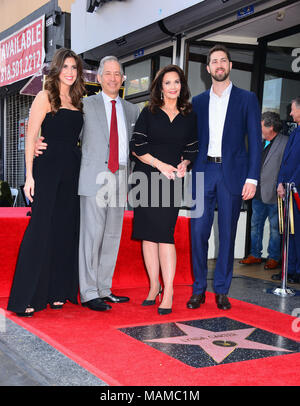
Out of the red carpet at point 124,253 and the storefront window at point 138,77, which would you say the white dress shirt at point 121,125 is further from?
the storefront window at point 138,77

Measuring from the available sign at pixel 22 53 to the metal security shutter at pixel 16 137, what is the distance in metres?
0.53

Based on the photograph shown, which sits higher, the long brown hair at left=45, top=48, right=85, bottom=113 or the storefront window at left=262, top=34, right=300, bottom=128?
the storefront window at left=262, top=34, right=300, bottom=128

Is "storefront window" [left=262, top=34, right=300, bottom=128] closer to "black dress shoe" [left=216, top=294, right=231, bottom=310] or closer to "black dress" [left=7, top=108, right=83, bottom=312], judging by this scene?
"black dress shoe" [left=216, top=294, right=231, bottom=310]

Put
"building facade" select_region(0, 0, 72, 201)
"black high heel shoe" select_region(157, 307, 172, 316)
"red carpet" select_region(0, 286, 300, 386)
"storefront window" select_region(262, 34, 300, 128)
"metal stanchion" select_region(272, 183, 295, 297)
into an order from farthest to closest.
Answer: "building facade" select_region(0, 0, 72, 201) → "storefront window" select_region(262, 34, 300, 128) → "metal stanchion" select_region(272, 183, 295, 297) → "black high heel shoe" select_region(157, 307, 172, 316) → "red carpet" select_region(0, 286, 300, 386)

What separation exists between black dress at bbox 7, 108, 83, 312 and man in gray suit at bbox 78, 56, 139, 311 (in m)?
0.08

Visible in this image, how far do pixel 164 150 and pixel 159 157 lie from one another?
2.2 inches

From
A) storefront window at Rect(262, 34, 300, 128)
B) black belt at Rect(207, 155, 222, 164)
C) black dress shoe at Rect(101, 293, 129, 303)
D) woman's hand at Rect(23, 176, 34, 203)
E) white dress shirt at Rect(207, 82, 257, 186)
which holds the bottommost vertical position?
black dress shoe at Rect(101, 293, 129, 303)

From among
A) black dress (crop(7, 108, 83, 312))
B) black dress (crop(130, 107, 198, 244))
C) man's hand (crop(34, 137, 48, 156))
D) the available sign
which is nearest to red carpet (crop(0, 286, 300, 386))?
black dress (crop(7, 108, 83, 312))

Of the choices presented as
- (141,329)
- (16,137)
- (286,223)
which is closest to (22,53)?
(16,137)

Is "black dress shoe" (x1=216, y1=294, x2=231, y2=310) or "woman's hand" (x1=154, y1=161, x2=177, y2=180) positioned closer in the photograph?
"woman's hand" (x1=154, y1=161, x2=177, y2=180)

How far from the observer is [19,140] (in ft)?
33.8

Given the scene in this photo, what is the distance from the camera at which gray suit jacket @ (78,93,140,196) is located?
305 centimetres

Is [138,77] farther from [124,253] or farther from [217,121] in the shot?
[217,121]

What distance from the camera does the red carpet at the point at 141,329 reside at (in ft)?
6.61
